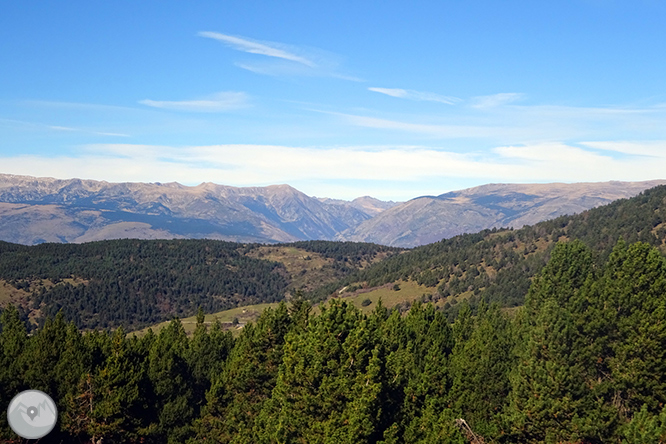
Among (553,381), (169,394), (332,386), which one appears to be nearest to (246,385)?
(169,394)

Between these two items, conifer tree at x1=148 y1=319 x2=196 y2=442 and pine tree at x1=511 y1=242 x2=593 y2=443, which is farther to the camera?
conifer tree at x1=148 y1=319 x2=196 y2=442

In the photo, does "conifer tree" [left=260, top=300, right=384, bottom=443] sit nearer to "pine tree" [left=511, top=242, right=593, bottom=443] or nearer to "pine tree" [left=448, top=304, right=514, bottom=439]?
"pine tree" [left=511, top=242, right=593, bottom=443]

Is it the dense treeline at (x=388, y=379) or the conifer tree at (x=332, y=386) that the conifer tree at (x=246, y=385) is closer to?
the dense treeline at (x=388, y=379)

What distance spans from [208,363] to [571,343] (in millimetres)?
47235

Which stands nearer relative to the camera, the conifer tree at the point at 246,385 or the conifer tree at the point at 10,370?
the conifer tree at the point at 10,370

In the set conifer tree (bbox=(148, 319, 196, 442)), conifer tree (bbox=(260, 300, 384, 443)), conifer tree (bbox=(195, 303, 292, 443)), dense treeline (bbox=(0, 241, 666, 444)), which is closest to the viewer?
conifer tree (bbox=(260, 300, 384, 443))

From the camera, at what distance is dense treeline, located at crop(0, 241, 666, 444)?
1740 inches

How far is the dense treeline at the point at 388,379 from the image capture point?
44188 mm

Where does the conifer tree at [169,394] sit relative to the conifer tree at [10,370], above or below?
below

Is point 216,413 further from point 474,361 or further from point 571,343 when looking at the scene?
point 571,343

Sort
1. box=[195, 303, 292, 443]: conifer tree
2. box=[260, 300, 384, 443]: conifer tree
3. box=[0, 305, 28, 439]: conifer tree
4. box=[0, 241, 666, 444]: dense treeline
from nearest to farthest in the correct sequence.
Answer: box=[260, 300, 384, 443]: conifer tree, box=[0, 241, 666, 444]: dense treeline, box=[0, 305, 28, 439]: conifer tree, box=[195, 303, 292, 443]: conifer tree

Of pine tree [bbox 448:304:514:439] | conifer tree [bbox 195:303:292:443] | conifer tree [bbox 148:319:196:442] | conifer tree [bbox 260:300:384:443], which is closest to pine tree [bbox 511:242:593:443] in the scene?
pine tree [bbox 448:304:514:439]

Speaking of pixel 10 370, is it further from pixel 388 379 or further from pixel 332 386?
pixel 388 379

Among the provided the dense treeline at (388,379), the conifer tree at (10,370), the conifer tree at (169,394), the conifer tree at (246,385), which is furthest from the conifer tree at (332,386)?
the conifer tree at (10,370)
